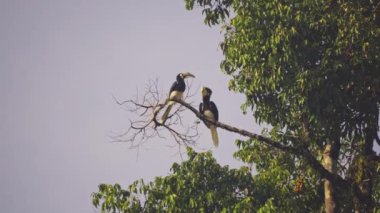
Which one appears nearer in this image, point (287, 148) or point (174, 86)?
point (287, 148)

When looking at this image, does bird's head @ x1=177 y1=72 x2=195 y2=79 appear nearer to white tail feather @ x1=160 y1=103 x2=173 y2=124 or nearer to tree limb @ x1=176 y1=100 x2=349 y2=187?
white tail feather @ x1=160 y1=103 x2=173 y2=124

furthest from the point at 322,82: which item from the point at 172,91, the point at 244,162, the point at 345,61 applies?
the point at 172,91

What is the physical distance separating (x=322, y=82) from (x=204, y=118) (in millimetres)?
2563

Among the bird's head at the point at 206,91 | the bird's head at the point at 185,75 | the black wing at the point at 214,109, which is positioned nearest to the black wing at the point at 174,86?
the bird's head at the point at 185,75

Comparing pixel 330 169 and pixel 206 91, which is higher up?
pixel 206 91

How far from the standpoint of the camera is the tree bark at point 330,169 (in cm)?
1144

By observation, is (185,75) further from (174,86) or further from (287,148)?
(287,148)

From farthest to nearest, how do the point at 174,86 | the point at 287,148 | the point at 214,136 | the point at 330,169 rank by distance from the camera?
the point at 174,86, the point at 214,136, the point at 330,169, the point at 287,148

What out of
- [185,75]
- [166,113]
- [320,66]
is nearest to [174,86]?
[185,75]

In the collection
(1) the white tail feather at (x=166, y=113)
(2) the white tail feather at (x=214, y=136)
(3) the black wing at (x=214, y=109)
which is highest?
(3) the black wing at (x=214, y=109)

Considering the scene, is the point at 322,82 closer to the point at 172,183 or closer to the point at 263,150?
the point at 263,150

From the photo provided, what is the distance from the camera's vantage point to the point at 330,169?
11797 mm

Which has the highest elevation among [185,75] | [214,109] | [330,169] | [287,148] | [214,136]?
[185,75]

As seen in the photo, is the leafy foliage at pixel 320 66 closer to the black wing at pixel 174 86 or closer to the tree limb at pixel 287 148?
the tree limb at pixel 287 148
